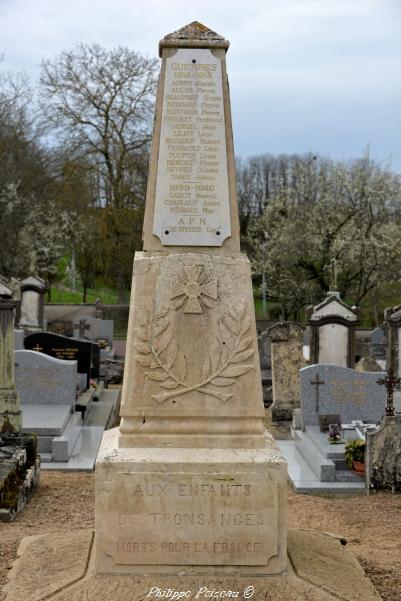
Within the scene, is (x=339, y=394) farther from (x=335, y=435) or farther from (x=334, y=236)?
(x=334, y=236)

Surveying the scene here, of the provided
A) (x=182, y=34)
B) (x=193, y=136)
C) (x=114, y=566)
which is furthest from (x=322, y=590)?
(x=182, y=34)

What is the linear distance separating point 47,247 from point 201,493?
28513 millimetres

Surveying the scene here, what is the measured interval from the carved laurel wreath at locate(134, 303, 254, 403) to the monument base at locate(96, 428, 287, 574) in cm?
48

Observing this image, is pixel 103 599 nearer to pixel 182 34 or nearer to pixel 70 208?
pixel 182 34

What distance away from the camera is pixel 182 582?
441 centimetres

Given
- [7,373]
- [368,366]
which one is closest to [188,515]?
[7,373]

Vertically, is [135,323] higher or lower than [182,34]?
lower

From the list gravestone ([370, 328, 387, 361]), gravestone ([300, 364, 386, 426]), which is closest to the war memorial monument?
gravestone ([300, 364, 386, 426])

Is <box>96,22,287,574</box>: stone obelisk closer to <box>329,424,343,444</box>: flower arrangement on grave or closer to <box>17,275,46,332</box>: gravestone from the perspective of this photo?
<box>329,424,343,444</box>: flower arrangement on grave

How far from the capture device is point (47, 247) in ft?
105

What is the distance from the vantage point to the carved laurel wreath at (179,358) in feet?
15.4

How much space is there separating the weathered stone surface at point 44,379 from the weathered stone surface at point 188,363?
734 centimetres

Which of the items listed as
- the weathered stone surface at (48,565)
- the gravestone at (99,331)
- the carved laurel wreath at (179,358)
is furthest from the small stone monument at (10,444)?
the gravestone at (99,331)

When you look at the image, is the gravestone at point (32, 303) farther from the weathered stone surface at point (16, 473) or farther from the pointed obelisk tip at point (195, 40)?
the pointed obelisk tip at point (195, 40)
